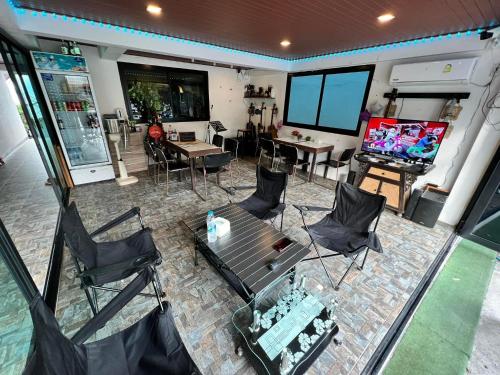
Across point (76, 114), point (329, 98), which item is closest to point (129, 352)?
point (76, 114)

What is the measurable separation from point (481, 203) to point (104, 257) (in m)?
4.27

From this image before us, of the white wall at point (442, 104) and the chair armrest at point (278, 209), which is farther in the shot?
the white wall at point (442, 104)

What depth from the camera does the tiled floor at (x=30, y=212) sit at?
2070 mm

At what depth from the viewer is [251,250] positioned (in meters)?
1.68

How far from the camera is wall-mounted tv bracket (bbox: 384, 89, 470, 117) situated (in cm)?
279

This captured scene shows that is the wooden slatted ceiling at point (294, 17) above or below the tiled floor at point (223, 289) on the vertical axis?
above

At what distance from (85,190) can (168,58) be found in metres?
3.29

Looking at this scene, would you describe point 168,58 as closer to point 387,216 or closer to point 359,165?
point 359,165

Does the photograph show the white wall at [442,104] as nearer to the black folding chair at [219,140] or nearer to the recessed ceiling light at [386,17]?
the recessed ceiling light at [386,17]

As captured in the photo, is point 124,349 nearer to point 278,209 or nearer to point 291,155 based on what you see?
point 278,209

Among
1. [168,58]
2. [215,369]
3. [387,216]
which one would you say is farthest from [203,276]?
[168,58]

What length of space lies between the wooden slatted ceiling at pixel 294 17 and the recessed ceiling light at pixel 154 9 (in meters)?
0.07

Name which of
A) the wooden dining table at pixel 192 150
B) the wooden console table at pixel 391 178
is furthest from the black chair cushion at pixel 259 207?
the wooden console table at pixel 391 178

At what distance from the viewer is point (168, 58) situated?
15.2 feet
